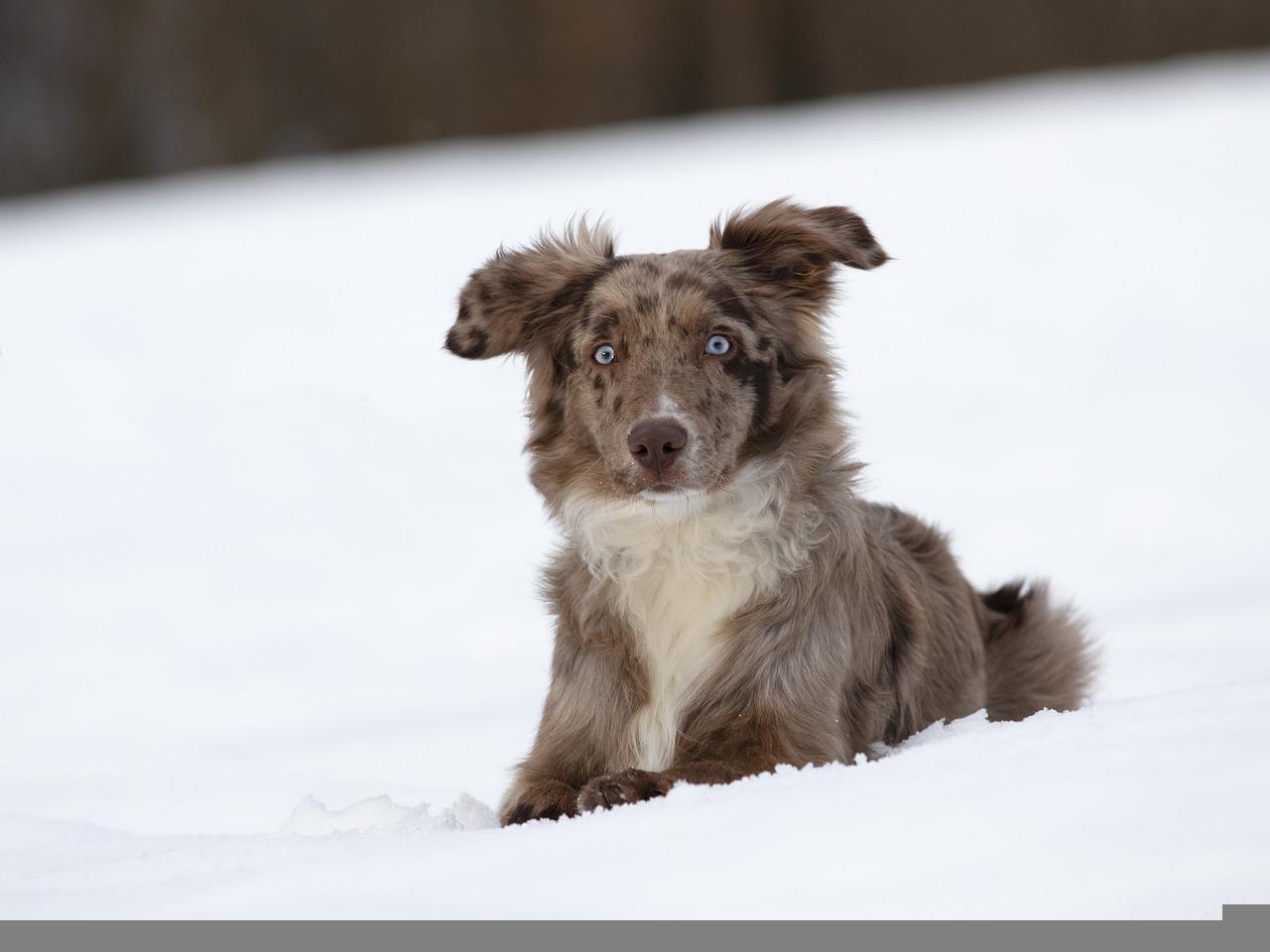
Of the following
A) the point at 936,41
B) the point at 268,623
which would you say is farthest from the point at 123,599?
the point at 936,41

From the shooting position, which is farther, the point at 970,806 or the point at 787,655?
the point at 787,655

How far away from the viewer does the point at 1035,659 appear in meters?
6.01

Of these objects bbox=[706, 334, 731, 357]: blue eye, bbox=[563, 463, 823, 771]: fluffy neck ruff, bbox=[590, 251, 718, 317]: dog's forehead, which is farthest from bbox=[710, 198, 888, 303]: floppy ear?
bbox=[563, 463, 823, 771]: fluffy neck ruff

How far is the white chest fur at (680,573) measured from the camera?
4.70 m

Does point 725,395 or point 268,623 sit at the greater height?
point 268,623

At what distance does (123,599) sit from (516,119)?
7.67m

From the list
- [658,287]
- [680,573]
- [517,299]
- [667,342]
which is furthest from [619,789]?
A: [517,299]

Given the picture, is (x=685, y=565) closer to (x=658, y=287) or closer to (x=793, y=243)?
(x=658, y=287)

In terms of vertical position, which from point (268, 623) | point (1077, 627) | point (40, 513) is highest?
point (40, 513)

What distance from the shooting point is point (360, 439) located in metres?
9.52

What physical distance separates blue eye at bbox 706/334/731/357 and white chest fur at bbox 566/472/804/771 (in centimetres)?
35

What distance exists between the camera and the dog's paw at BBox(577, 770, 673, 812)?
414 cm

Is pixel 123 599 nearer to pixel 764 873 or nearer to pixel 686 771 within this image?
pixel 686 771

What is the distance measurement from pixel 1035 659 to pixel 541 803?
→ 2.27 meters
